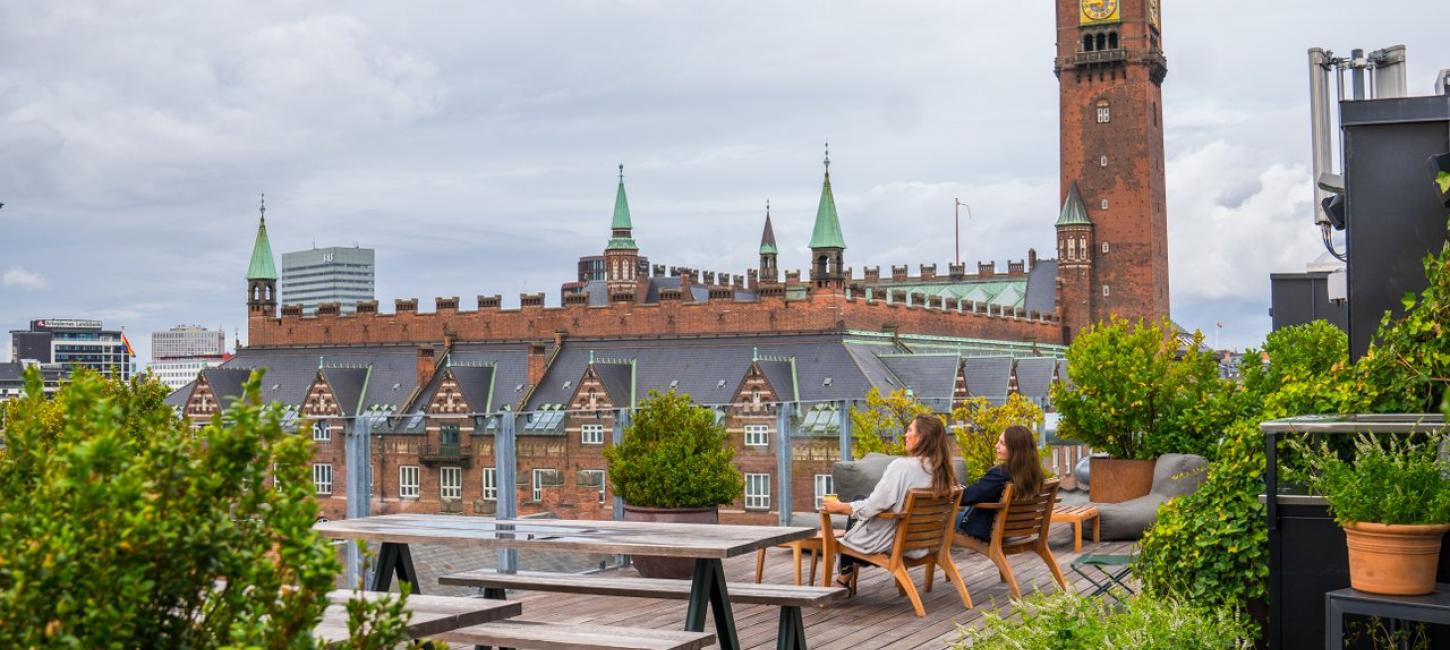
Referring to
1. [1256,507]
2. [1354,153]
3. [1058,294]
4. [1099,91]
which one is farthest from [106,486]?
[1058,294]

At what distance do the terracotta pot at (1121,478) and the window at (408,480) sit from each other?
202 ft

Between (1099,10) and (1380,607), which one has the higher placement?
(1099,10)

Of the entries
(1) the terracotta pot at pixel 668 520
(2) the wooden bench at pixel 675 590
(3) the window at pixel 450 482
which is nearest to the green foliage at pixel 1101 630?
(2) the wooden bench at pixel 675 590

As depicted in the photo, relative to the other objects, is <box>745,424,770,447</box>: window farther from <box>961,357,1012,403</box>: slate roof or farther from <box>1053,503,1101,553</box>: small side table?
<box>1053,503,1101,553</box>: small side table

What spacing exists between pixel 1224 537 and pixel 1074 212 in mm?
80536

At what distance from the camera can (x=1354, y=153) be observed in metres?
5.87

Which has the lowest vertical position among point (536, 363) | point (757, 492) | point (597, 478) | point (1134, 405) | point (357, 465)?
point (757, 492)

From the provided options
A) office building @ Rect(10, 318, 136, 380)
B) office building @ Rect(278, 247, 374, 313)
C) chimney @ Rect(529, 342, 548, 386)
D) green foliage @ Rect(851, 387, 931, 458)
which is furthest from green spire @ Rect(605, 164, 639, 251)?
office building @ Rect(278, 247, 374, 313)

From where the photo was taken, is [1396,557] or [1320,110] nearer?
[1396,557]

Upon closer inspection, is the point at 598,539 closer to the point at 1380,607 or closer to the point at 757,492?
the point at 1380,607

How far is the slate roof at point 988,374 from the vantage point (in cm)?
6644

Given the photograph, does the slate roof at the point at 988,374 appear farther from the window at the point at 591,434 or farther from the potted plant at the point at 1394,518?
the potted plant at the point at 1394,518

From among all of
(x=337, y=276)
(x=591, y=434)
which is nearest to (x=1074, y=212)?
(x=591, y=434)

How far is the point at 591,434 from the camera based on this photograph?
205 ft
